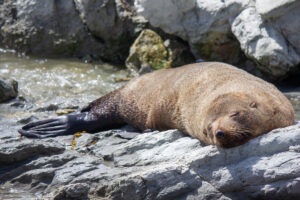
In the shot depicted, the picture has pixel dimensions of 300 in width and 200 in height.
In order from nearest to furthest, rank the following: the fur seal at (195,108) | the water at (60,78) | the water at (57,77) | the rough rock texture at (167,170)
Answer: the rough rock texture at (167,170), the fur seal at (195,108), the water at (60,78), the water at (57,77)

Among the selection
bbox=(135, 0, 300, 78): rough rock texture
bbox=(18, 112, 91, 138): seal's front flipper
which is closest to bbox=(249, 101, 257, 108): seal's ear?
bbox=(18, 112, 91, 138): seal's front flipper

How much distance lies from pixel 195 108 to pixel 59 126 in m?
2.13

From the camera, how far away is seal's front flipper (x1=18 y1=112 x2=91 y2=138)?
6.18 metres

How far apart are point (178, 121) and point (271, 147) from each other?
1.68 m

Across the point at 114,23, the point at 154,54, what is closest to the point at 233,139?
A: the point at 154,54

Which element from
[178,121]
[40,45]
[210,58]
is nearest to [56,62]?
[40,45]

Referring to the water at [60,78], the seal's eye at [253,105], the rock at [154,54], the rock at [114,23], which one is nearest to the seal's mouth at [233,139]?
the seal's eye at [253,105]

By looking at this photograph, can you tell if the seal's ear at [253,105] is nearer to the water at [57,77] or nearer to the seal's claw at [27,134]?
the seal's claw at [27,134]

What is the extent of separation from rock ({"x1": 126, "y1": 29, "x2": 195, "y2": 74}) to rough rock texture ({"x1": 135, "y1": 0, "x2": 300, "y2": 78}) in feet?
1.25

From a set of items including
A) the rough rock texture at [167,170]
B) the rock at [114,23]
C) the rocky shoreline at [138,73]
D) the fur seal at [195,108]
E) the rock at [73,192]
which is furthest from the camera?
the rock at [114,23]

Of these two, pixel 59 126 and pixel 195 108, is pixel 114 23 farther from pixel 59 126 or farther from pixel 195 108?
pixel 195 108

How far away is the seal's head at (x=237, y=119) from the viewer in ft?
13.5

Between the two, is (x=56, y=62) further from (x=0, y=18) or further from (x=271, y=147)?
(x=271, y=147)

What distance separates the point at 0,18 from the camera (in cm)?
1175
